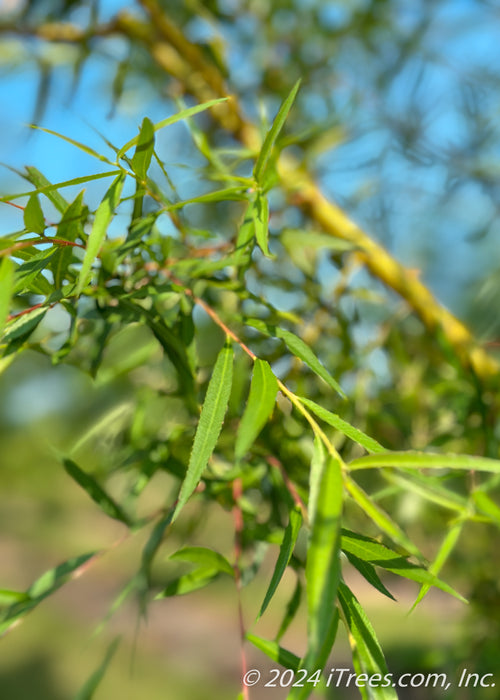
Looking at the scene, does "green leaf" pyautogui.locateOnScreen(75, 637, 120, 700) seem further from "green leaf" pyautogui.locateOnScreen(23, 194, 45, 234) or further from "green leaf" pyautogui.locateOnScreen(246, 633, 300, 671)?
"green leaf" pyautogui.locateOnScreen(23, 194, 45, 234)

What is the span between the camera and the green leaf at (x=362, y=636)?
0.70 feet

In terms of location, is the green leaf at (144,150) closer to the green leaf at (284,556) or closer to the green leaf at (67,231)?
the green leaf at (67,231)

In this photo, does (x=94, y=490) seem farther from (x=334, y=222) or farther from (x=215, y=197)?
(x=334, y=222)

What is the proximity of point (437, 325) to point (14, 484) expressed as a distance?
2587 mm

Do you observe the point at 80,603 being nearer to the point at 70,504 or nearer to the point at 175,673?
the point at 70,504

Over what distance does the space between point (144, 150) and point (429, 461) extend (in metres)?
0.14

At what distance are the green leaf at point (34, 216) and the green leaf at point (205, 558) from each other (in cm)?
14

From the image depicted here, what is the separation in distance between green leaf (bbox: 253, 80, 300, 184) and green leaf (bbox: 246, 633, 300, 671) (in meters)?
0.18

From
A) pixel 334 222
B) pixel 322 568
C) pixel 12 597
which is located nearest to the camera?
pixel 322 568

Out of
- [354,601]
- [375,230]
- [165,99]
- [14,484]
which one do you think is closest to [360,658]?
[354,601]

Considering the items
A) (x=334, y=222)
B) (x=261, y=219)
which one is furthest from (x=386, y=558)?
(x=334, y=222)

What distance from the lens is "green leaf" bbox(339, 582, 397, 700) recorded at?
0.21 m

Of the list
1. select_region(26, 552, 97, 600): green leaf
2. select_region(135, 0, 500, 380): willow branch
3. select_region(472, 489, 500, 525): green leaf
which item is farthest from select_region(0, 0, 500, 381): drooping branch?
select_region(26, 552, 97, 600): green leaf

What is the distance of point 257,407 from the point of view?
0.20 metres
